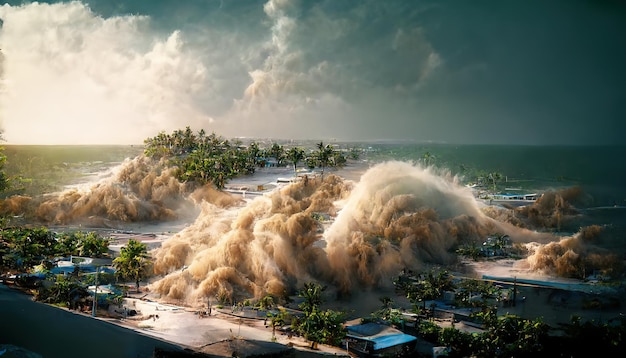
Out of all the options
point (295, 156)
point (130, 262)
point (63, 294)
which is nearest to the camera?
point (63, 294)

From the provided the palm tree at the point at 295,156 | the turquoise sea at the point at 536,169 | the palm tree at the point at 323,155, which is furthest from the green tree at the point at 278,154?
the palm tree at the point at 323,155

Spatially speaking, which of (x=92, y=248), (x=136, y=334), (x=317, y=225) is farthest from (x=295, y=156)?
(x=136, y=334)

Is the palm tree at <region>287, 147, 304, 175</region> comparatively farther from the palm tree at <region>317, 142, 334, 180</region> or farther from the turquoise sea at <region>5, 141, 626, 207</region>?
the turquoise sea at <region>5, 141, 626, 207</region>

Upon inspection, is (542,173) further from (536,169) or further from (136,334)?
(136,334)

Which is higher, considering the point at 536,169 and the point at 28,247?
the point at 536,169

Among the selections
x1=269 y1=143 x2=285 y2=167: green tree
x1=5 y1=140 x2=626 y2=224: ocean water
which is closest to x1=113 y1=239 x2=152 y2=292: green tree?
x1=5 y1=140 x2=626 y2=224: ocean water

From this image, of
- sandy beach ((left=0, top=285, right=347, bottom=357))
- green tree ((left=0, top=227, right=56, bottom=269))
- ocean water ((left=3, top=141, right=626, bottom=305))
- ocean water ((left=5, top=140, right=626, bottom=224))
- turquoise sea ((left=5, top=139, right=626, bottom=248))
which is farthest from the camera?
ocean water ((left=5, top=140, right=626, bottom=224))

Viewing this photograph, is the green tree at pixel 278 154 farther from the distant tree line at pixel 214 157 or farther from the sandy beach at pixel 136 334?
the sandy beach at pixel 136 334

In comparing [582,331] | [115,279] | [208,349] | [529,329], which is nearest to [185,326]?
[208,349]

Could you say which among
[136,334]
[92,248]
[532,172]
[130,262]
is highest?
[532,172]
